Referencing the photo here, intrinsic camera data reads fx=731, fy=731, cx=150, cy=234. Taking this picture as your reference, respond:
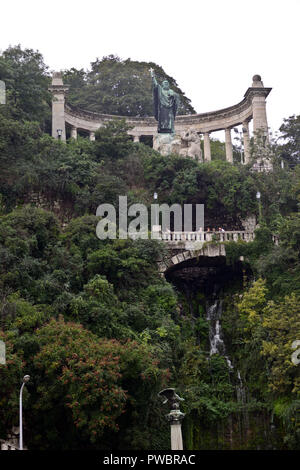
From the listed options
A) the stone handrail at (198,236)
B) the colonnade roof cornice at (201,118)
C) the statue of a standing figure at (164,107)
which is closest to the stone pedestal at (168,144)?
the statue of a standing figure at (164,107)

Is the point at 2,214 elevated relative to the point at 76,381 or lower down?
elevated

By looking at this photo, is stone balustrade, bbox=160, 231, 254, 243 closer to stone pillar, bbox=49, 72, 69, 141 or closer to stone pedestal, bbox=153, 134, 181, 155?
stone pedestal, bbox=153, 134, 181, 155

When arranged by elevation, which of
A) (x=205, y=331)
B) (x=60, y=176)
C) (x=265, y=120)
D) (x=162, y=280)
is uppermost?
(x=265, y=120)

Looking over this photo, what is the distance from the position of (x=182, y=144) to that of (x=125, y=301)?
18569 millimetres

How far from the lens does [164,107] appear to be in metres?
50.6

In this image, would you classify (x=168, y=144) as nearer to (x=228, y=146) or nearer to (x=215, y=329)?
(x=228, y=146)

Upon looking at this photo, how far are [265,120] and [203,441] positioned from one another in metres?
28.1

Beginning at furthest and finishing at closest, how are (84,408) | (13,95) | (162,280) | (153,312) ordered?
(13,95) → (162,280) → (153,312) → (84,408)

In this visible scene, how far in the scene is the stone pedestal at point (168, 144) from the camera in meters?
49.3

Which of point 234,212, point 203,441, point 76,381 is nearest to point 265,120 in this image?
point 234,212

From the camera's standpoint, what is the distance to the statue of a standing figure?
5028 centimetres

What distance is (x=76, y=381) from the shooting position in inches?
1000

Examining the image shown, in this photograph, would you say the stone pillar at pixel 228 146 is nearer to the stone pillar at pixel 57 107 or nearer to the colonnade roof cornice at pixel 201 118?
the colonnade roof cornice at pixel 201 118
